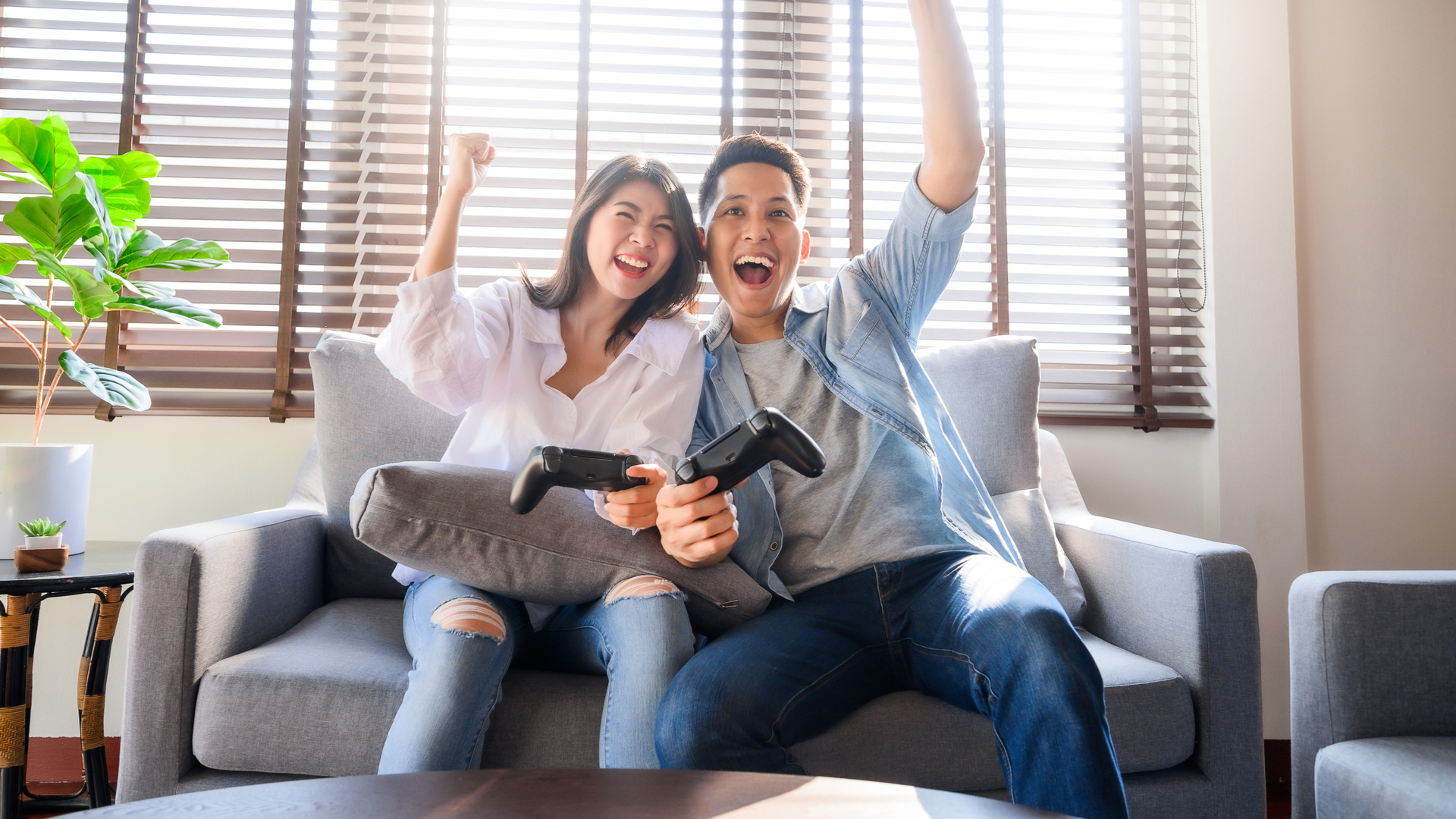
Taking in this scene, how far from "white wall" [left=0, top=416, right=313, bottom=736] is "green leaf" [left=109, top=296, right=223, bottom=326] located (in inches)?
15.3

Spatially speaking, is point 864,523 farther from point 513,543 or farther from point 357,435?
point 357,435

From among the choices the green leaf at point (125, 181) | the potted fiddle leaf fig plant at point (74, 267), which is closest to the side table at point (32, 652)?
the potted fiddle leaf fig plant at point (74, 267)

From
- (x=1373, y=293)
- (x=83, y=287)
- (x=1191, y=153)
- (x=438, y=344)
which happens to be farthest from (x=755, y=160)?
(x=1373, y=293)

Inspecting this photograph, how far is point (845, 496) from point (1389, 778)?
73 cm

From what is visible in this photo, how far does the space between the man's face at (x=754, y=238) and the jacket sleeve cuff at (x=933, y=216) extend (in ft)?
0.65

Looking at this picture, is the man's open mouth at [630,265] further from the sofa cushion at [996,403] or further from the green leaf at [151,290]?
the green leaf at [151,290]

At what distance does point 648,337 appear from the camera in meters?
1.37

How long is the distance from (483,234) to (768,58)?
0.86 metres

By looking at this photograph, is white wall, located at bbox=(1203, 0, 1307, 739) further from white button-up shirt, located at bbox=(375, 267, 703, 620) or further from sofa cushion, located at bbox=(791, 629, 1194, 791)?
white button-up shirt, located at bbox=(375, 267, 703, 620)

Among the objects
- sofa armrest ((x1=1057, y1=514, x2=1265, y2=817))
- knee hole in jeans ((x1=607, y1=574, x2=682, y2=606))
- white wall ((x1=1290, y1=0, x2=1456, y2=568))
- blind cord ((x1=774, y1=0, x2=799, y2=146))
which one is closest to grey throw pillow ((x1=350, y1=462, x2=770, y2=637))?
knee hole in jeans ((x1=607, y1=574, x2=682, y2=606))

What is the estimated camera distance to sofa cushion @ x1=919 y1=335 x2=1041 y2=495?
63.4 inches

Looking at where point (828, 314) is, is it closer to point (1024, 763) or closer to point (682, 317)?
point (682, 317)

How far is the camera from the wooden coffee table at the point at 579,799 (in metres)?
0.56

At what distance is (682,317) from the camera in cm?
143
